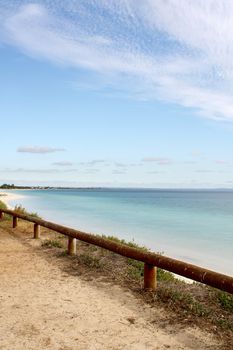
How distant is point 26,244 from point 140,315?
7437 mm

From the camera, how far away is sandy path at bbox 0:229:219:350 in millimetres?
4879

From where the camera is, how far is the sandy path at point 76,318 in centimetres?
488

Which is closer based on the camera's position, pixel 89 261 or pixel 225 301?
pixel 225 301

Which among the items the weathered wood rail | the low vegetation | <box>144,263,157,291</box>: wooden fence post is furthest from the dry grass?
the weathered wood rail

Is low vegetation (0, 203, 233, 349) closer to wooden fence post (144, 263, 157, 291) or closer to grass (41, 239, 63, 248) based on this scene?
wooden fence post (144, 263, 157, 291)

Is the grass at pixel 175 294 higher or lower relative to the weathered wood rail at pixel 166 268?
lower

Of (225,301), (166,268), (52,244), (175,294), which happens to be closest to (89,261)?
(52,244)

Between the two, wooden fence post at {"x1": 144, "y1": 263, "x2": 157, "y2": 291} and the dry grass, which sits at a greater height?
wooden fence post at {"x1": 144, "y1": 263, "x2": 157, "y2": 291}

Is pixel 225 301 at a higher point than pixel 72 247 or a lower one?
lower

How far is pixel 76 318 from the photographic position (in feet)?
18.9

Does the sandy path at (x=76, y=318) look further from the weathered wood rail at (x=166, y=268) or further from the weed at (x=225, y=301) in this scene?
the weed at (x=225, y=301)

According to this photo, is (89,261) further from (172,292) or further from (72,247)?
(172,292)

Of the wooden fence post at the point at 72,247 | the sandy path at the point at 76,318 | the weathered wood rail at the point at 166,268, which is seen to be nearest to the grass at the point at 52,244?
the wooden fence post at the point at 72,247

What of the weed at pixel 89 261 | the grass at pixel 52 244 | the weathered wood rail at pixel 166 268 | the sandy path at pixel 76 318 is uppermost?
the weathered wood rail at pixel 166 268
